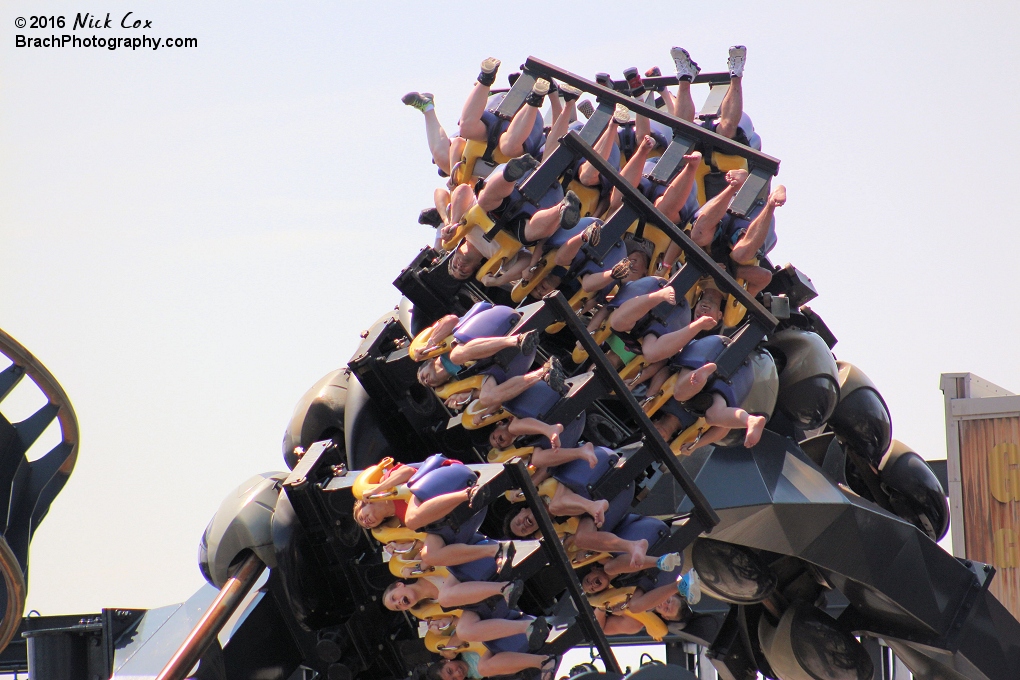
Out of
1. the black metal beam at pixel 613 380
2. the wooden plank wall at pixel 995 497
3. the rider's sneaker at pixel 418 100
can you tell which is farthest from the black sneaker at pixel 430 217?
the wooden plank wall at pixel 995 497

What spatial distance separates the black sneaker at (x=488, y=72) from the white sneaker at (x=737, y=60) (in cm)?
158

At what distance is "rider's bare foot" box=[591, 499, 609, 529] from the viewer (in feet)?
19.3

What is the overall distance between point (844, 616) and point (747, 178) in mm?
2927

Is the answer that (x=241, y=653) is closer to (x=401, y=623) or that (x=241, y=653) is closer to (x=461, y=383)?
(x=401, y=623)

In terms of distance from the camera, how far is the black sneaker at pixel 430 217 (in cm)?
737

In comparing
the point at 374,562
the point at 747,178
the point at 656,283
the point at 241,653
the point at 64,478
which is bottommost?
the point at 241,653

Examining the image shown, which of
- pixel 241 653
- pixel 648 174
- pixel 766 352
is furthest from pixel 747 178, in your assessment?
pixel 241 653

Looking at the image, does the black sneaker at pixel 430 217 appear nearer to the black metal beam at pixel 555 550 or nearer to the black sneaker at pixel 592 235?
the black sneaker at pixel 592 235

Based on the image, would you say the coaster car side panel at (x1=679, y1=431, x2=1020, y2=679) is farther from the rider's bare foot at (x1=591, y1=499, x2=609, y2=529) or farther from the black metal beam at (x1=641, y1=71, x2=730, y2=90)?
the black metal beam at (x1=641, y1=71, x2=730, y2=90)

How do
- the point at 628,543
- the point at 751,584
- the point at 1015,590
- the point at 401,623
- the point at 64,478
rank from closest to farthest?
the point at 628,543 < the point at 401,623 < the point at 64,478 < the point at 751,584 < the point at 1015,590

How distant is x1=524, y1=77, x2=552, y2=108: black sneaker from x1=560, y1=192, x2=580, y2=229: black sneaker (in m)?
0.60

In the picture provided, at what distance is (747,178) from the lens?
670cm

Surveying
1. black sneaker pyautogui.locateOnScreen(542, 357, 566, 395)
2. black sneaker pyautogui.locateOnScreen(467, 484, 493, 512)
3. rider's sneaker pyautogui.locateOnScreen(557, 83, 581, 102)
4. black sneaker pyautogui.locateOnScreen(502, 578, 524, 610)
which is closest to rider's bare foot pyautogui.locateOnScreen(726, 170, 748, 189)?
rider's sneaker pyautogui.locateOnScreen(557, 83, 581, 102)

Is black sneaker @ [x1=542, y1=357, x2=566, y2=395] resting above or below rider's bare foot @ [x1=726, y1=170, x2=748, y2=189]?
below
